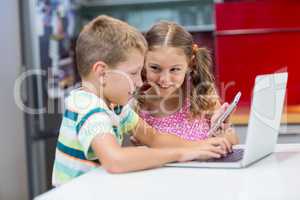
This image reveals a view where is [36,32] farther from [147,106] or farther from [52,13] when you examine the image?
[147,106]

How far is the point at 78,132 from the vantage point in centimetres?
102

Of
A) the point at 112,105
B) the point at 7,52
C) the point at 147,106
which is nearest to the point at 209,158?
the point at 112,105

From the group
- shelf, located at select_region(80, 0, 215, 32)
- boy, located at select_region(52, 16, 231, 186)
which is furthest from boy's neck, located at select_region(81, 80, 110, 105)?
shelf, located at select_region(80, 0, 215, 32)

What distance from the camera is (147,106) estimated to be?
1564 millimetres

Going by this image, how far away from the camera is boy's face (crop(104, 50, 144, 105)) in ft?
3.65

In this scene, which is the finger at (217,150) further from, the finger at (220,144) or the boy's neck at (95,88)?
the boy's neck at (95,88)

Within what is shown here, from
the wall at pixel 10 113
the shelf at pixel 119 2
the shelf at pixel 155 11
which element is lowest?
the wall at pixel 10 113

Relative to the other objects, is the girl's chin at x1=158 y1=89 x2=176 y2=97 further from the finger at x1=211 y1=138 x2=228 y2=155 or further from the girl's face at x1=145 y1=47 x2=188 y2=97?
the finger at x1=211 y1=138 x2=228 y2=155

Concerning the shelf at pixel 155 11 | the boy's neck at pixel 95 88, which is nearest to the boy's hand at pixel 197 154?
the boy's neck at pixel 95 88

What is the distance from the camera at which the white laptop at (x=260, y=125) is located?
879 mm

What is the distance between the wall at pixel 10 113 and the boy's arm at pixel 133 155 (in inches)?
55.2

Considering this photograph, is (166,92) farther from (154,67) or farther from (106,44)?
(106,44)

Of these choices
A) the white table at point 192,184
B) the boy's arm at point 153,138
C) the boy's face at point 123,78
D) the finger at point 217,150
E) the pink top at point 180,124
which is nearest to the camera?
the white table at point 192,184

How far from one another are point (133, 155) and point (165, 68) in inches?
22.7
